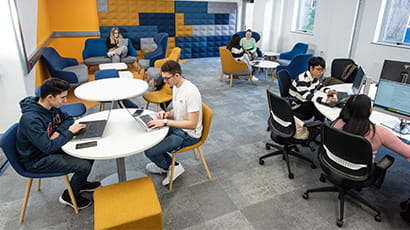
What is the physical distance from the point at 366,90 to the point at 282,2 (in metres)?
6.01

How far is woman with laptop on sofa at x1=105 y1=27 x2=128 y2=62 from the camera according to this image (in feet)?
24.0

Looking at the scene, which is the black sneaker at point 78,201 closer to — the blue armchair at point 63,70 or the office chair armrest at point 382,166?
the office chair armrest at point 382,166

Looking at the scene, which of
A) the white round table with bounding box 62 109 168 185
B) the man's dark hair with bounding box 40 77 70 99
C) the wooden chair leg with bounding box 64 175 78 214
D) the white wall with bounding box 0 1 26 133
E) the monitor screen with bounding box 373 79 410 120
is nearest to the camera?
the white round table with bounding box 62 109 168 185

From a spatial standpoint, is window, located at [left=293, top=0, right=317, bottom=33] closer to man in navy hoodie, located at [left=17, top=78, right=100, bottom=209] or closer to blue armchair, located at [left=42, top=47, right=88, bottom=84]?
blue armchair, located at [left=42, top=47, right=88, bottom=84]

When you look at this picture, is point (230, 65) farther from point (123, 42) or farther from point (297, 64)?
point (123, 42)

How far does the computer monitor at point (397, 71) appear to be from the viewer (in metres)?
3.25

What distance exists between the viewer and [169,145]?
2756 millimetres

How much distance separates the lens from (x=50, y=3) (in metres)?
7.35

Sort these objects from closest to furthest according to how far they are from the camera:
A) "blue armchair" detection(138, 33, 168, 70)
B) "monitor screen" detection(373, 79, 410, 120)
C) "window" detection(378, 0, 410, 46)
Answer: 1. "monitor screen" detection(373, 79, 410, 120)
2. "window" detection(378, 0, 410, 46)
3. "blue armchair" detection(138, 33, 168, 70)

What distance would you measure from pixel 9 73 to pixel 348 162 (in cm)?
438

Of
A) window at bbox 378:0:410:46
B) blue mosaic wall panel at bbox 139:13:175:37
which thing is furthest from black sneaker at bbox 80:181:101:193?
blue mosaic wall panel at bbox 139:13:175:37

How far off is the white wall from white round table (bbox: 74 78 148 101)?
102cm

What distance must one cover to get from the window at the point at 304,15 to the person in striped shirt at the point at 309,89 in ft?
16.7

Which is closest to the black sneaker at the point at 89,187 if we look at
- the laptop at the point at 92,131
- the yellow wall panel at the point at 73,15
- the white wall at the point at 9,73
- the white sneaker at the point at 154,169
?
the white sneaker at the point at 154,169
